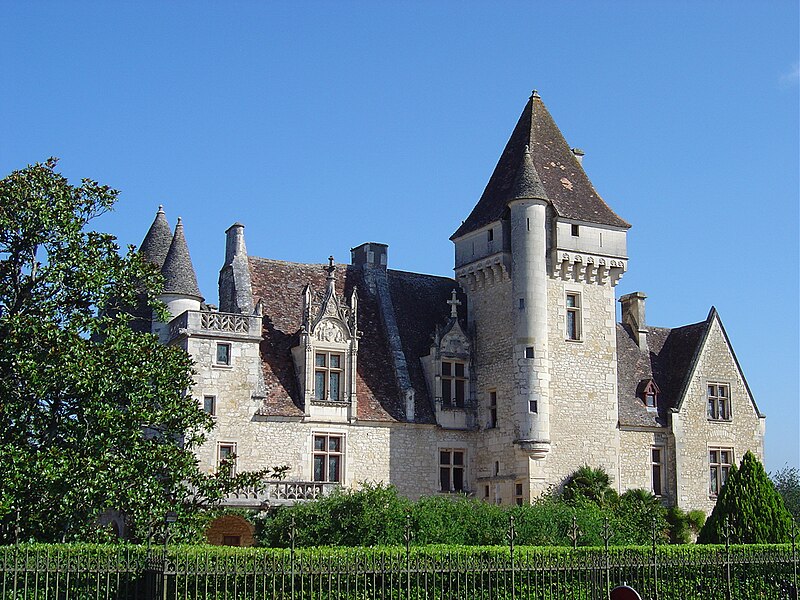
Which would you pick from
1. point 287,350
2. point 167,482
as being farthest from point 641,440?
point 167,482

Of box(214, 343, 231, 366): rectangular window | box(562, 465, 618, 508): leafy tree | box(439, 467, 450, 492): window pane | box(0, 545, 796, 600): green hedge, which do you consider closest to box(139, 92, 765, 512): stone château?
box(214, 343, 231, 366): rectangular window

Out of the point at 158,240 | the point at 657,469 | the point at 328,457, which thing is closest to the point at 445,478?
the point at 328,457

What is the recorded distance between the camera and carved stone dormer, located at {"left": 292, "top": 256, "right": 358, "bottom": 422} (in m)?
31.4

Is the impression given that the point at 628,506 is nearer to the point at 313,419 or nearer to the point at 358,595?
the point at 313,419

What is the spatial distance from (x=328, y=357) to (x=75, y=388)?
12.4m

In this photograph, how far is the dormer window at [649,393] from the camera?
35656 millimetres

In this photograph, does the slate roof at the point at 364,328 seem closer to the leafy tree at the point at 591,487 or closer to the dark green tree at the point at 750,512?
the leafy tree at the point at 591,487

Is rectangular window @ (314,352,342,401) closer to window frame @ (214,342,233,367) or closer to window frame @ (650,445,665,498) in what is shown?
window frame @ (214,342,233,367)

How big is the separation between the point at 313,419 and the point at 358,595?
13328 mm

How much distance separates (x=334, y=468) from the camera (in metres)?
31.5

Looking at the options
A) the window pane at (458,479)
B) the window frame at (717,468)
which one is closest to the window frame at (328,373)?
the window pane at (458,479)

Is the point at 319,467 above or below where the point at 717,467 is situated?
below

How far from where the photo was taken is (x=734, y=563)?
69.7 ft

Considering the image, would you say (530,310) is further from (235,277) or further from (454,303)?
(235,277)
